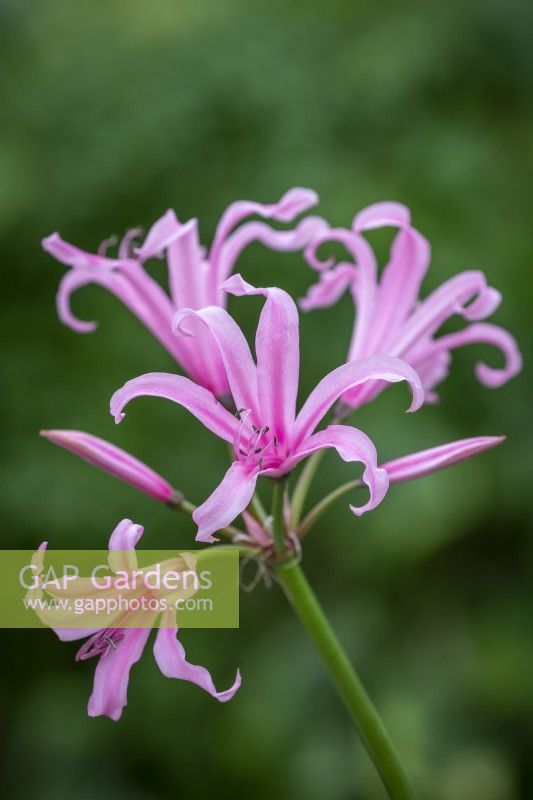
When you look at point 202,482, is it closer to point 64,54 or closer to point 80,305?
point 80,305

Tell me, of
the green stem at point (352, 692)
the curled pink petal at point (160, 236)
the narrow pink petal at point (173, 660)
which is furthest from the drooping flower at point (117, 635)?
the curled pink petal at point (160, 236)

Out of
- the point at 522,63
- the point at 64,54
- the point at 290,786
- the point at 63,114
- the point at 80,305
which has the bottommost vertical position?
the point at 290,786

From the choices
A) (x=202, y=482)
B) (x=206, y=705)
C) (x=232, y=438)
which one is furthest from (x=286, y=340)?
(x=206, y=705)

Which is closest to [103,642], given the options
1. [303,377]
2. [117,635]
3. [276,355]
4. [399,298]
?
[117,635]

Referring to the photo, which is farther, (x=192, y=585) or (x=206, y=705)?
(x=206, y=705)

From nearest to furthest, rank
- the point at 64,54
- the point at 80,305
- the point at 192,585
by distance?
the point at 192,585, the point at 80,305, the point at 64,54

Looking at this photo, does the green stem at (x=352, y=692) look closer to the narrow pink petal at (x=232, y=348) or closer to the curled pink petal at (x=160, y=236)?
the narrow pink petal at (x=232, y=348)
